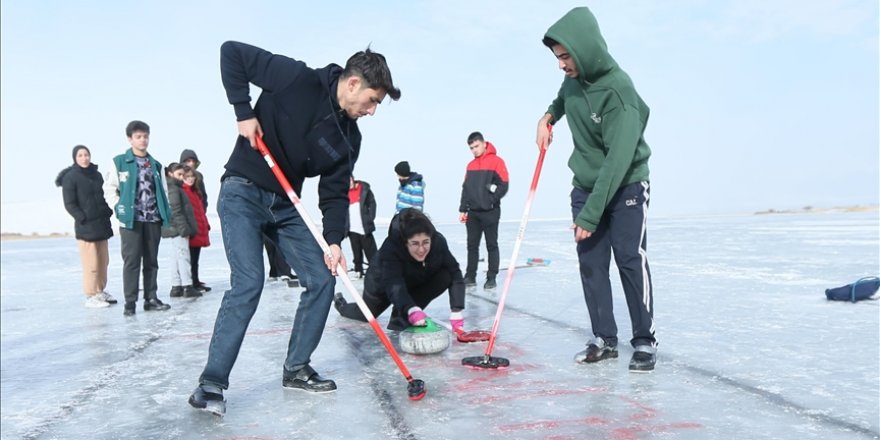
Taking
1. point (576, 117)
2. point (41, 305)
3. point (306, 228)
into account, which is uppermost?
point (576, 117)

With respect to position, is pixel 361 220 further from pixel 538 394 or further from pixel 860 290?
pixel 538 394

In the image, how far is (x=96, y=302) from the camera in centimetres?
657

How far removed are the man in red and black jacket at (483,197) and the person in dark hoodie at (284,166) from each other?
13.6 feet

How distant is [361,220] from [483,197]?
77.1 inches

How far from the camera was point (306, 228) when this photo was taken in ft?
10.2

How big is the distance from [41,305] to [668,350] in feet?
21.4

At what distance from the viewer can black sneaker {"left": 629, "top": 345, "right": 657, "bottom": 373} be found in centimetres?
327

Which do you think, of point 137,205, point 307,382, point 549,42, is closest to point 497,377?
point 307,382

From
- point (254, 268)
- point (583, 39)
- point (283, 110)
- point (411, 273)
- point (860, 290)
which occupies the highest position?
point (583, 39)

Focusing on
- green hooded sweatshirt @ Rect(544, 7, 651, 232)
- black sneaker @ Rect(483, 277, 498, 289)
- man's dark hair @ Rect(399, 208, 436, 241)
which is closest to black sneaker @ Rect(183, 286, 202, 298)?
black sneaker @ Rect(483, 277, 498, 289)

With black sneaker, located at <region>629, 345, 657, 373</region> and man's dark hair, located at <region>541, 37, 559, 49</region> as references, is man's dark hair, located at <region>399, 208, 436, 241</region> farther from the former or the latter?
black sneaker, located at <region>629, 345, 657, 373</region>

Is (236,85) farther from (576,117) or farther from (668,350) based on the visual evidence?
(668,350)

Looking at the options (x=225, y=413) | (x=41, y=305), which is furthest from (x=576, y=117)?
(x=41, y=305)

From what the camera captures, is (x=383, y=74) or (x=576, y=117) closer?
(x=383, y=74)
